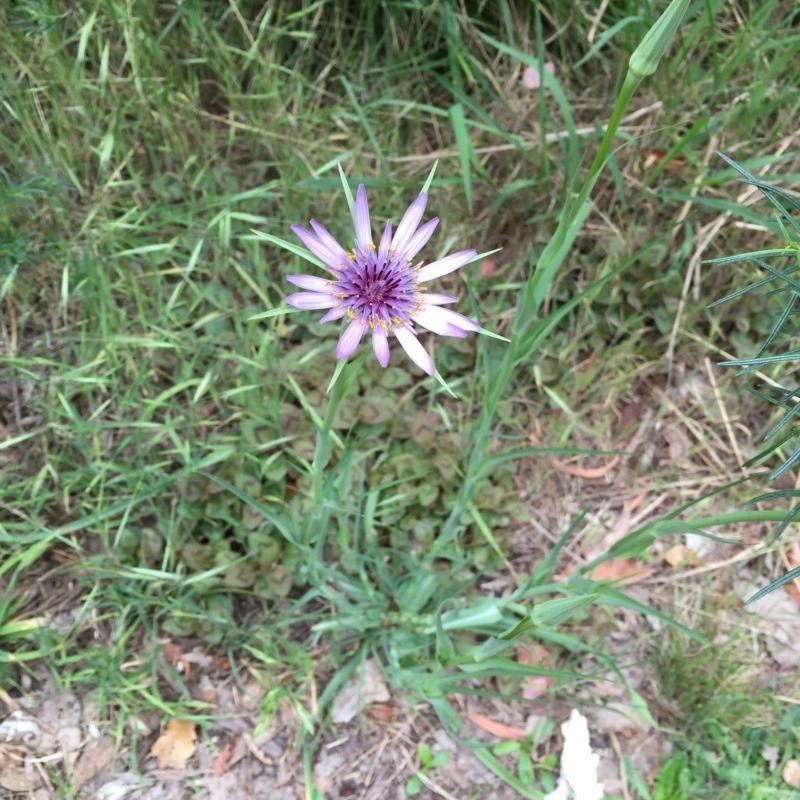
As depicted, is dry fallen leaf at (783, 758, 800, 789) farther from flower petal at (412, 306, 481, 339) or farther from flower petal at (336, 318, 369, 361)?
flower petal at (336, 318, 369, 361)

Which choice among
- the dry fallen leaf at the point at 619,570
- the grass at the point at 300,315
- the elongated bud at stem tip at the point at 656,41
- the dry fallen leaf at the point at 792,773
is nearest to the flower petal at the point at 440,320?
the elongated bud at stem tip at the point at 656,41

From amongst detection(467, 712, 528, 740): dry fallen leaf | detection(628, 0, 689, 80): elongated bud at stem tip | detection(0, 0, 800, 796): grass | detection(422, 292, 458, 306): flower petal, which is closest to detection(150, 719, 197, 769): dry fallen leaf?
detection(0, 0, 800, 796): grass

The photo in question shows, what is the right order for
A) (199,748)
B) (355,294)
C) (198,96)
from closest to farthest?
(355,294) → (199,748) → (198,96)

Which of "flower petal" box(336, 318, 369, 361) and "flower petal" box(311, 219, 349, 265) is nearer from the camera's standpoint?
"flower petal" box(336, 318, 369, 361)

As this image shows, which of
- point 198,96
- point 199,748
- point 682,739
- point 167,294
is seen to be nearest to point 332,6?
point 198,96

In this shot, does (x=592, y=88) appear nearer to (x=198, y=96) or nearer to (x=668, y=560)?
(x=198, y=96)

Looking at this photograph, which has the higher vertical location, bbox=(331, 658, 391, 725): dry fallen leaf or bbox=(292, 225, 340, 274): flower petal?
bbox=(292, 225, 340, 274): flower petal

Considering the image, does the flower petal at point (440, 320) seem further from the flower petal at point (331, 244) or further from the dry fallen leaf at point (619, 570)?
the dry fallen leaf at point (619, 570)
